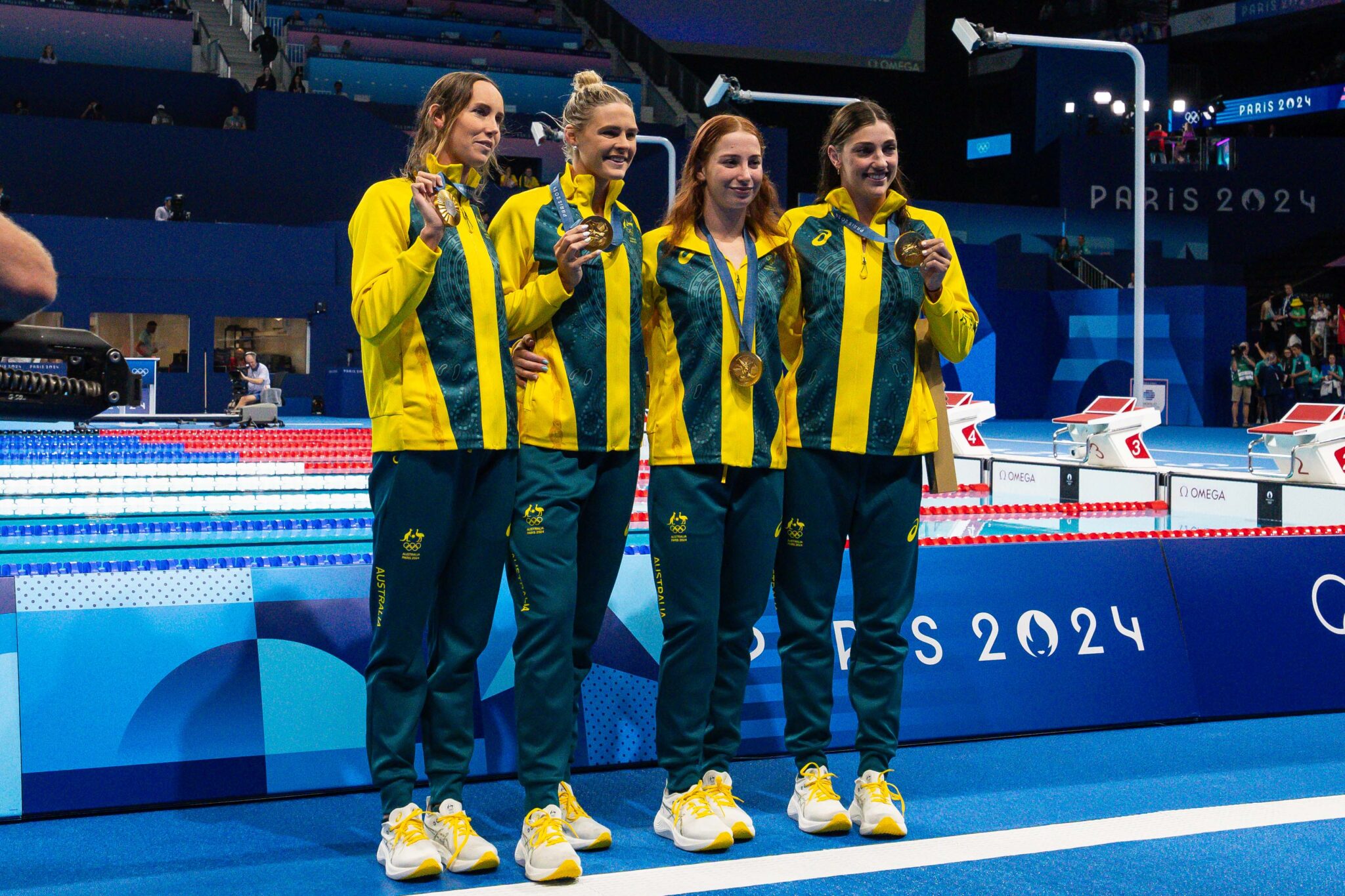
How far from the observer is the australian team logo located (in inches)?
113

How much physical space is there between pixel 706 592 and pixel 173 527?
17.0ft

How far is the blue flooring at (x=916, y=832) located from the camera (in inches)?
110

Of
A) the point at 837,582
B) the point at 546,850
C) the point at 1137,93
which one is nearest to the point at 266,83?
the point at 1137,93

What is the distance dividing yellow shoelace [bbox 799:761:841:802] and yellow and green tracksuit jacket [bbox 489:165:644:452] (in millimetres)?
931

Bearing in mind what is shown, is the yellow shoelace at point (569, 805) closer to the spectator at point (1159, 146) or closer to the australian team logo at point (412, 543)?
the australian team logo at point (412, 543)

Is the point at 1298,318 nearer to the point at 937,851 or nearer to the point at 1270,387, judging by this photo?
the point at 1270,387

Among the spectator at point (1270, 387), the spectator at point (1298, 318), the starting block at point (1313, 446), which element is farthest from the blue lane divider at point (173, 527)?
the spectator at point (1298, 318)

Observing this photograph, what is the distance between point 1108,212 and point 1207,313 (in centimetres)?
666

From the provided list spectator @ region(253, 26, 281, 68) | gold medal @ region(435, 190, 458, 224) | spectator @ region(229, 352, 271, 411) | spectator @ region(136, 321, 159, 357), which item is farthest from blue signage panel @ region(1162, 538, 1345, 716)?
spectator @ region(253, 26, 281, 68)

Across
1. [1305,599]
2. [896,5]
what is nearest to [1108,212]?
[896,5]

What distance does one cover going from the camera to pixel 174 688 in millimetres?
3408

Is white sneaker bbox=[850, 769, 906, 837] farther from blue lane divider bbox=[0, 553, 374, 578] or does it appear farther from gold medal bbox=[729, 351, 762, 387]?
blue lane divider bbox=[0, 553, 374, 578]

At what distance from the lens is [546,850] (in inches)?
111

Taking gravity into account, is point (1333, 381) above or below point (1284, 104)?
below
